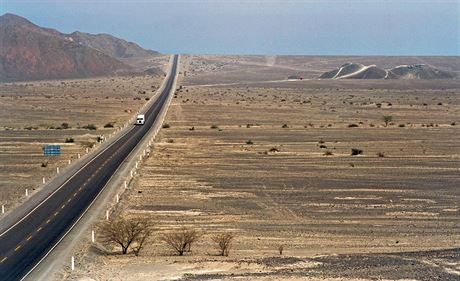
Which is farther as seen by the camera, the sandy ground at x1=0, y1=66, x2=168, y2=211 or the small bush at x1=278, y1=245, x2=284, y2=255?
the sandy ground at x1=0, y1=66, x2=168, y2=211

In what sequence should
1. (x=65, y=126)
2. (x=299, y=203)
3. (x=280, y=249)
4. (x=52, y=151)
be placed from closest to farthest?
(x=280, y=249) → (x=299, y=203) → (x=52, y=151) → (x=65, y=126)

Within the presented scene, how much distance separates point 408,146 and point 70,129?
137 ft

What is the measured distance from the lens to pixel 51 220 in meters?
35.2

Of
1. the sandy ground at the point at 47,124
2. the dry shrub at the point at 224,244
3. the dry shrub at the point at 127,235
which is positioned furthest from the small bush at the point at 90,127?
the dry shrub at the point at 224,244

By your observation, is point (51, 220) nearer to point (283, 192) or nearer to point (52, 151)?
point (283, 192)

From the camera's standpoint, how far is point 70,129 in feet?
295

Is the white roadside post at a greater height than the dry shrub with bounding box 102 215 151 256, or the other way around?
the dry shrub with bounding box 102 215 151 256

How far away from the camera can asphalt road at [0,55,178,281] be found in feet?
89.9

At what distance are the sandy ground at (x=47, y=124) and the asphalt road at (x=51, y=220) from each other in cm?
243

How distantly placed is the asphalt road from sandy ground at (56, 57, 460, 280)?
191 cm

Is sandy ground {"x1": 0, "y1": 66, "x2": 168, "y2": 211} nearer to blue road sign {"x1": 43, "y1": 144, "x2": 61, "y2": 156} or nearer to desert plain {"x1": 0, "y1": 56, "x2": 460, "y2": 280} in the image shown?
desert plain {"x1": 0, "y1": 56, "x2": 460, "y2": 280}

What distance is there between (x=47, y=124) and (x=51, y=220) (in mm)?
62398

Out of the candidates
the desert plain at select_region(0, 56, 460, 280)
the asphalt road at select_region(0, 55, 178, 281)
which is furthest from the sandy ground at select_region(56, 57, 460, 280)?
the asphalt road at select_region(0, 55, 178, 281)

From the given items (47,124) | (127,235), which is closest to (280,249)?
(127,235)
